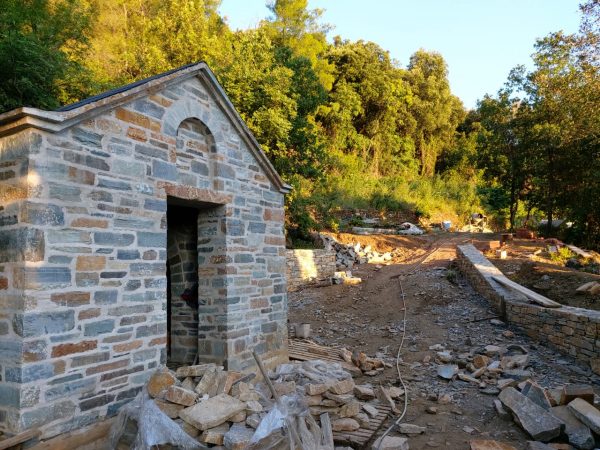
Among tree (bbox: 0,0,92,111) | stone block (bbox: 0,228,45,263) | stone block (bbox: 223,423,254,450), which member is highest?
tree (bbox: 0,0,92,111)

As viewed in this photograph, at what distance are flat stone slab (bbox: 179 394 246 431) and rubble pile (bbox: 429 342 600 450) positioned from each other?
260cm

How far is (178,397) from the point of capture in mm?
4184

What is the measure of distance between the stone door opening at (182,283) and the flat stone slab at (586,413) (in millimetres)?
→ 4970

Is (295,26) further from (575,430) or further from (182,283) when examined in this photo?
(575,430)

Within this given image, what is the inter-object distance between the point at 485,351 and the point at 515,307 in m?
1.58

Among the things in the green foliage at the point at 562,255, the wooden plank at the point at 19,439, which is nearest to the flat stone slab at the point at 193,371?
the wooden plank at the point at 19,439

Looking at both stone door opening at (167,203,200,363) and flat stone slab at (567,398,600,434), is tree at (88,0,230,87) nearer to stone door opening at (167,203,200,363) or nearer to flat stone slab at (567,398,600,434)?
stone door opening at (167,203,200,363)

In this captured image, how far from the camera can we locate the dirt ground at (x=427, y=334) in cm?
528

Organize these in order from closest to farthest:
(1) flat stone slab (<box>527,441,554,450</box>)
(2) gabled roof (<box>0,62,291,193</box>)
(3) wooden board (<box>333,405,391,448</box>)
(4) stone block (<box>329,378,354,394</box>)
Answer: (2) gabled roof (<box>0,62,291,193</box>)
(1) flat stone slab (<box>527,441,554,450</box>)
(3) wooden board (<box>333,405,391,448</box>)
(4) stone block (<box>329,378,354,394</box>)

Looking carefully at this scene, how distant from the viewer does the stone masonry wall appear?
11.8 ft

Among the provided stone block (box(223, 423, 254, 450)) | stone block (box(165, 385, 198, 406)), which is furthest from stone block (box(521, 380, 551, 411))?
stone block (box(165, 385, 198, 406))

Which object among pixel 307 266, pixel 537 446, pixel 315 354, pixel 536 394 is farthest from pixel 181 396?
pixel 307 266

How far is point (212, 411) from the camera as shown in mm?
4094

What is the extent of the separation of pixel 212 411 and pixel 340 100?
75.1ft
